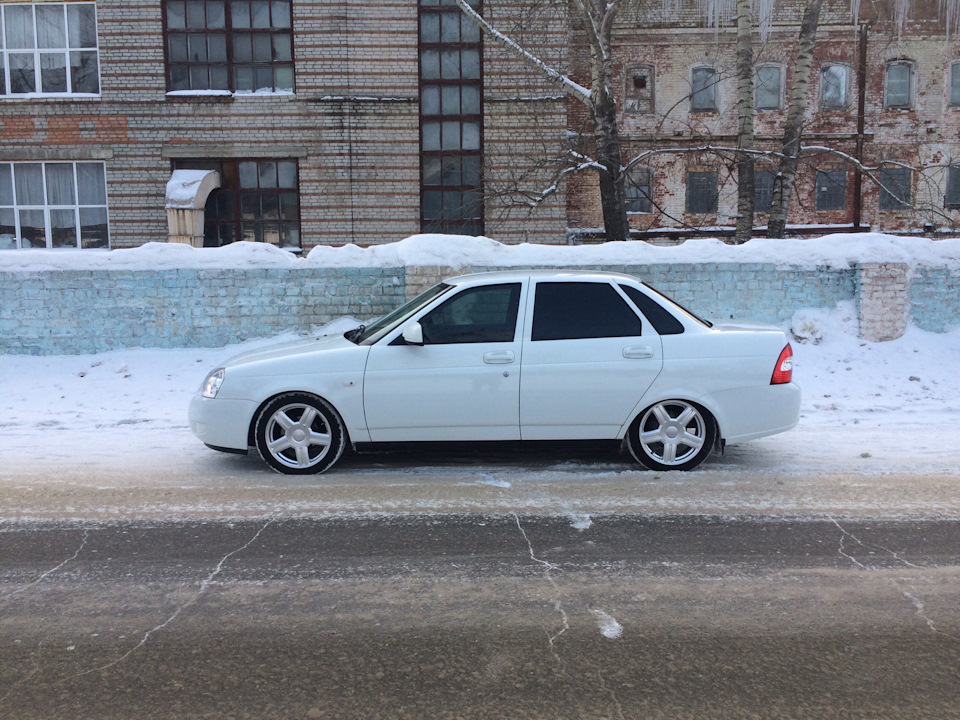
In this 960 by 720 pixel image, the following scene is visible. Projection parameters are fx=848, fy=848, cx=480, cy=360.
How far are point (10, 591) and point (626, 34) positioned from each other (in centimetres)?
2535

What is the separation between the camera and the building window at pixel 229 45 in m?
21.3

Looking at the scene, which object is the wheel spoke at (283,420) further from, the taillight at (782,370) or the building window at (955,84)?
the building window at (955,84)

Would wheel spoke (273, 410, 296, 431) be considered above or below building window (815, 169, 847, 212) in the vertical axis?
below

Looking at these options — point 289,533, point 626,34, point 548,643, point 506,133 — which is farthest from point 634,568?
point 626,34

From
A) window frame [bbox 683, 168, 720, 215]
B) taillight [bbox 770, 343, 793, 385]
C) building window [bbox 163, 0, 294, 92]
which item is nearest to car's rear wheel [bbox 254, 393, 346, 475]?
taillight [bbox 770, 343, 793, 385]

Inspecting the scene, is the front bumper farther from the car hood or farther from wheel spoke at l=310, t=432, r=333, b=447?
Answer: wheel spoke at l=310, t=432, r=333, b=447

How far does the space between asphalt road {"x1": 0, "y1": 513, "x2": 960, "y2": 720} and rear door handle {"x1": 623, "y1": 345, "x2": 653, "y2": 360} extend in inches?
58.1

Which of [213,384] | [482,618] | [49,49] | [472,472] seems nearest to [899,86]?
[49,49]

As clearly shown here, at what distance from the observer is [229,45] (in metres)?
21.4

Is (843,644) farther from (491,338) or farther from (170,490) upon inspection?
(170,490)

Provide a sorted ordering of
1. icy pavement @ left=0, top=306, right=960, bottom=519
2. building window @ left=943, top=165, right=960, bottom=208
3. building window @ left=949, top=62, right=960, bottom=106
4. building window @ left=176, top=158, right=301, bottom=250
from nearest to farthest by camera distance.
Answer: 1. icy pavement @ left=0, top=306, right=960, bottom=519
2. building window @ left=176, top=158, right=301, bottom=250
3. building window @ left=949, top=62, right=960, bottom=106
4. building window @ left=943, top=165, right=960, bottom=208

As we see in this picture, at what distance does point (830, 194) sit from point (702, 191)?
4.16 metres

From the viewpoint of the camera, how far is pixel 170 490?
20.1 feet

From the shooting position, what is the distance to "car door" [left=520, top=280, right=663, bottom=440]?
21.1 feet
